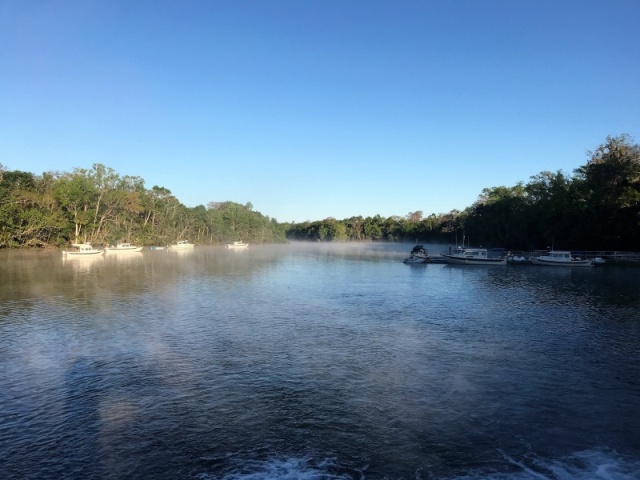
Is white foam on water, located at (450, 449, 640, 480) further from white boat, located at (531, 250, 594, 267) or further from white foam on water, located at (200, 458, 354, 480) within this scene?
white boat, located at (531, 250, 594, 267)

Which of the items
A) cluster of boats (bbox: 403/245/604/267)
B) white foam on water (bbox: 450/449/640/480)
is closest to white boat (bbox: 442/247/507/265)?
cluster of boats (bbox: 403/245/604/267)

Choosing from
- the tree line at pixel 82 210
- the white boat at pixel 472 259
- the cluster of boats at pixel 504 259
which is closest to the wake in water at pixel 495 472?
the cluster of boats at pixel 504 259

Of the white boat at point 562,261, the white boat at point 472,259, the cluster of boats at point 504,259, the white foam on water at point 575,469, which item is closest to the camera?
the white foam on water at point 575,469

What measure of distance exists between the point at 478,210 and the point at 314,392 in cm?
12897

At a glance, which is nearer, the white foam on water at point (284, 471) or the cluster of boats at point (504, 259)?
the white foam on water at point (284, 471)

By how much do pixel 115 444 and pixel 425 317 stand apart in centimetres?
1994

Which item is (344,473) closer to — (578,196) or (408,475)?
(408,475)

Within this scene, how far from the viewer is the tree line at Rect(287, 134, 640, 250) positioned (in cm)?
→ 6581

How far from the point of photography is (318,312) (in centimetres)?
2734

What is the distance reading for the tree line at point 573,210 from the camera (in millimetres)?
65812

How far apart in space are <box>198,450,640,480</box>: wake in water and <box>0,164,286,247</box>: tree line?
90660 mm

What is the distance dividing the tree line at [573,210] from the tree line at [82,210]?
303 ft

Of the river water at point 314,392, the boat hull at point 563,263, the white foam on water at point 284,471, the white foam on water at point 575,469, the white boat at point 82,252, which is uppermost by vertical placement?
the white boat at point 82,252

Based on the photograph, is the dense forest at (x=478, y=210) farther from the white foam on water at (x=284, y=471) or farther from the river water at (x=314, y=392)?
the white foam on water at (x=284, y=471)
